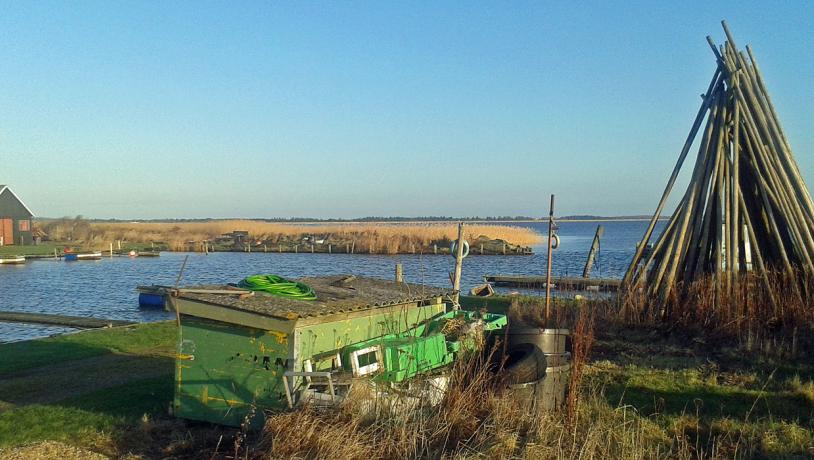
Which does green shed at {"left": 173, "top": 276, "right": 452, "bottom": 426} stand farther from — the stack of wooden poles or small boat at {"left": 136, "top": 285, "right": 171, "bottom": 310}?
small boat at {"left": 136, "top": 285, "right": 171, "bottom": 310}

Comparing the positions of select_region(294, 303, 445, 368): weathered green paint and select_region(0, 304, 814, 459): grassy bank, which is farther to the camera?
select_region(294, 303, 445, 368): weathered green paint

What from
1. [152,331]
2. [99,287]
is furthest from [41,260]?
[152,331]

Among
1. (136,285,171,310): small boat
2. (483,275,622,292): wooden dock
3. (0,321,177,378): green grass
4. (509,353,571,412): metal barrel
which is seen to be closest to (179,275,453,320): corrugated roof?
(509,353,571,412): metal barrel

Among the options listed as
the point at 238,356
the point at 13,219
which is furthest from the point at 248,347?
the point at 13,219

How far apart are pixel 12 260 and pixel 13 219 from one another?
15.8 meters

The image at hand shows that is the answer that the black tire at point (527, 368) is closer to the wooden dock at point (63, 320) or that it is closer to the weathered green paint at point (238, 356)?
the weathered green paint at point (238, 356)

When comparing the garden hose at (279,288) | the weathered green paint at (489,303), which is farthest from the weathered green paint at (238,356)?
the weathered green paint at (489,303)

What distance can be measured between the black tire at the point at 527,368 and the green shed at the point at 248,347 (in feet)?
5.41

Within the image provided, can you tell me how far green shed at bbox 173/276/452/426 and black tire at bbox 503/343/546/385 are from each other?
165cm

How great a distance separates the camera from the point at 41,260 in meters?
48.2

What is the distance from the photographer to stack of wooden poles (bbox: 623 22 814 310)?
40.9 ft

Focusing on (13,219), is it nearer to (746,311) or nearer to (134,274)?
(134,274)

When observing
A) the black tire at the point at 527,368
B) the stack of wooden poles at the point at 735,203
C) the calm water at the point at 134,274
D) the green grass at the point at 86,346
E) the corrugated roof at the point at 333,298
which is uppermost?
the stack of wooden poles at the point at 735,203

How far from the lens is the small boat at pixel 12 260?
44.8 meters
